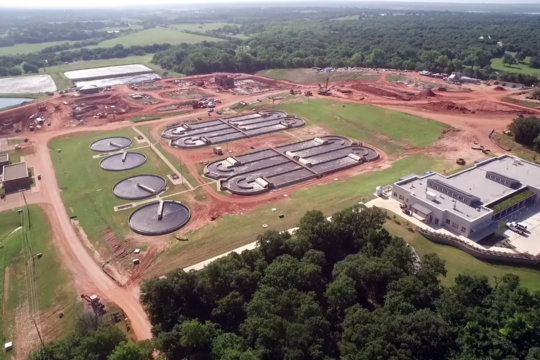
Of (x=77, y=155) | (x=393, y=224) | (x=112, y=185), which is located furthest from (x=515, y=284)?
(x=77, y=155)

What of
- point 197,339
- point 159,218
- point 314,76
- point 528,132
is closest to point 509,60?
point 314,76

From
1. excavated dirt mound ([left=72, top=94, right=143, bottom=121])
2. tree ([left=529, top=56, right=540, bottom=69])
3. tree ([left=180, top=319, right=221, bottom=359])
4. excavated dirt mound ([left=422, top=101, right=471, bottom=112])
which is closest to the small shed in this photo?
excavated dirt mound ([left=72, top=94, right=143, bottom=121])

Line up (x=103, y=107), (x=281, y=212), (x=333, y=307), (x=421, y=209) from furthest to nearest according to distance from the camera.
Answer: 1. (x=103, y=107)
2. (x=281, y=212)
3. (x=421, y=209)
4. (x=333, y=307)

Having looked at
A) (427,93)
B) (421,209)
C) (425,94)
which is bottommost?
(421,209)

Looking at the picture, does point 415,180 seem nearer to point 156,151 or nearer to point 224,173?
point 224,173

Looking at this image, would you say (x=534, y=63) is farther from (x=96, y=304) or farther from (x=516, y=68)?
(x=96, y=304)

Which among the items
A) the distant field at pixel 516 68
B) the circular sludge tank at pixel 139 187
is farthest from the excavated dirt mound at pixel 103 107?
the distant field at pixel 516 68
